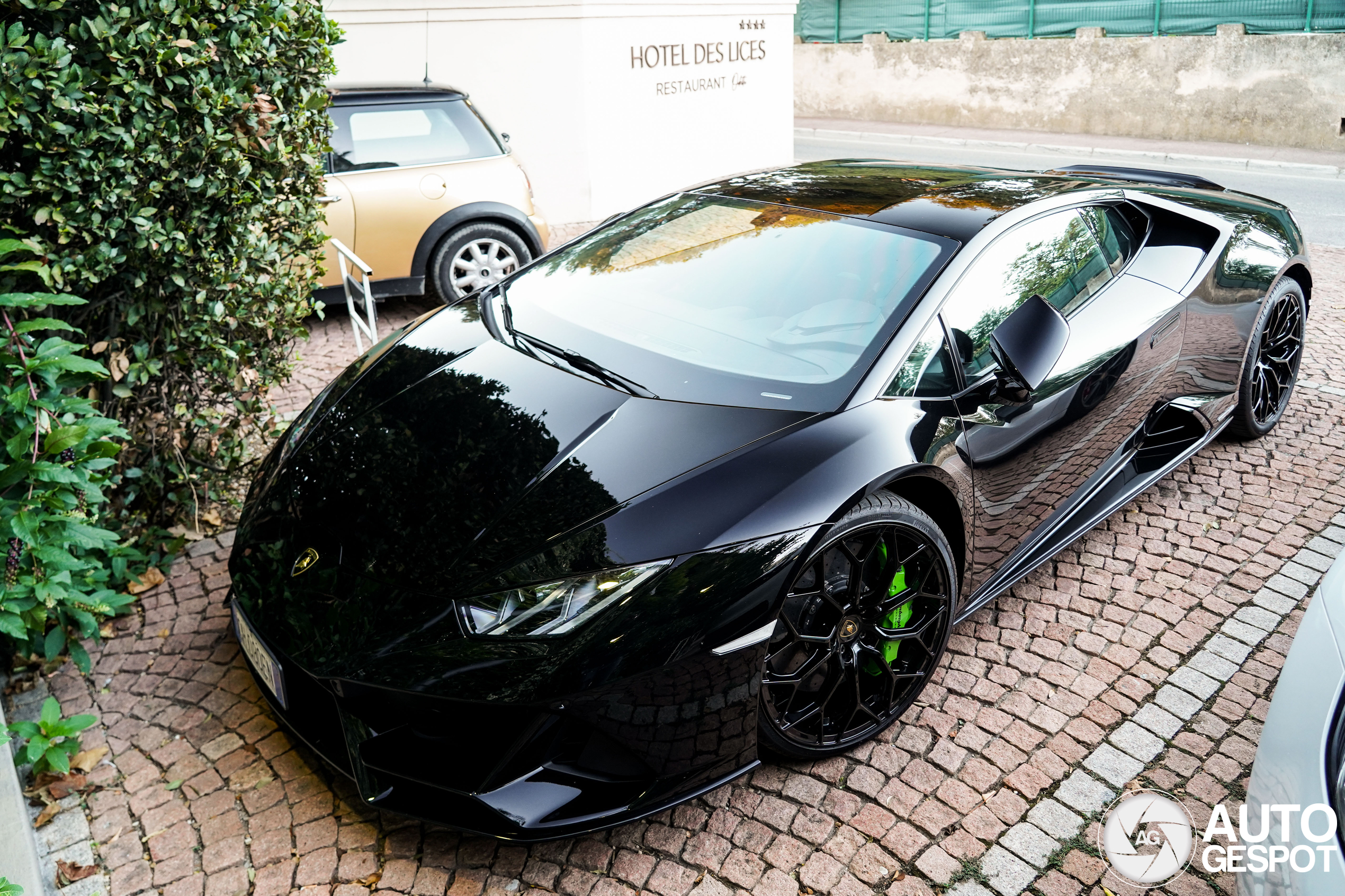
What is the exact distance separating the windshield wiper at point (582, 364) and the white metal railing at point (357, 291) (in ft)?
5.73

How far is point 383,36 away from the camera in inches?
353

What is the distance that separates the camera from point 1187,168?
13180mm

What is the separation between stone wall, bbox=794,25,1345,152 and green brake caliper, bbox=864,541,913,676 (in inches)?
561

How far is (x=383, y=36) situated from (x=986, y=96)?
1156 cm

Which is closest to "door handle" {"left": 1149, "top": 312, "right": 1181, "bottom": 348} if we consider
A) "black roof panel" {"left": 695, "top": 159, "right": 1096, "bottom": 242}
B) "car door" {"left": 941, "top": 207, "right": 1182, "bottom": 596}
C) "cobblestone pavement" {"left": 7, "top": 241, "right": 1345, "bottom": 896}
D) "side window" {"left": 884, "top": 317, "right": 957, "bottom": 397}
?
"car door" {"left": 941, "top": 207, "right": 1182, "bottom": 596}

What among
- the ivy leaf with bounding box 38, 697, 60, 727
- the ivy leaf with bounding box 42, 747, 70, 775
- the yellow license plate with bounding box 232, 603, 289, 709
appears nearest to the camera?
the yellow license plate with bounding box 232, 603, 289, 709

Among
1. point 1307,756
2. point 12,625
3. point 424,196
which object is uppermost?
point 424,196

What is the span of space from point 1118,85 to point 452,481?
1576 centimetres

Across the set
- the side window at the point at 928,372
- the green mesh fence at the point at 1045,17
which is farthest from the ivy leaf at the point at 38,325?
the green mesh fence at the point at 1045,17

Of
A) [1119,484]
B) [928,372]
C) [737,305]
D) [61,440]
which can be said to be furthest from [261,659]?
[1119,484]

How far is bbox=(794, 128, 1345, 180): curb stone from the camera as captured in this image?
41.6ft

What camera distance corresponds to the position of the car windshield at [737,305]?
2908 mm

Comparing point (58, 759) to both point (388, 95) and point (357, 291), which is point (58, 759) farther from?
point (388, 95)

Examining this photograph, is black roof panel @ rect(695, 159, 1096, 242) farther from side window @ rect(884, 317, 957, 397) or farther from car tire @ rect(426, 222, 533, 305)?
car tire @ rect(426, 222, 533, 305)
